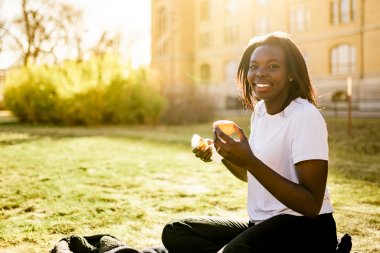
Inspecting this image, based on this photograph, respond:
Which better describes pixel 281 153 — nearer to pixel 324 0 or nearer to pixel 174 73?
pixel 324 0

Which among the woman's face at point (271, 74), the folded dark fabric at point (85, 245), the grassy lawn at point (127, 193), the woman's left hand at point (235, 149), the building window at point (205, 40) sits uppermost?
the building window at point (205, 40)

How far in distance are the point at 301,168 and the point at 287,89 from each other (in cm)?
52

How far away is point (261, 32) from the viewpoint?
40312mm

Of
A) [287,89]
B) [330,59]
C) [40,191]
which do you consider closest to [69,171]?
[40,191]

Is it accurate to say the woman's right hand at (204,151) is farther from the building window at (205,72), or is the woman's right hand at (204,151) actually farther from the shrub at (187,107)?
the building window at (205,72)

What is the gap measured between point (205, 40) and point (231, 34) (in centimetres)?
405

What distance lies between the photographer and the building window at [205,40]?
46.1 metres

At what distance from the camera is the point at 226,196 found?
542 cm

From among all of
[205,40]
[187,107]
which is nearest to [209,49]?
[205,40]

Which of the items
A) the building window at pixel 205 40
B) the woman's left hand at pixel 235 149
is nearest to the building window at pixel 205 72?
the building window at pixel 205 40

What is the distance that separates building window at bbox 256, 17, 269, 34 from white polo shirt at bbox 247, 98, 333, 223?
3861 centimetres

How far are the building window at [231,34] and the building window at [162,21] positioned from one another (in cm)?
899

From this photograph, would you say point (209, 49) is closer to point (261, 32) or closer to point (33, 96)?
point (261, 32)

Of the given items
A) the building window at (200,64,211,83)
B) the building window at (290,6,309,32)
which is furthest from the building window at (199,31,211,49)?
the building window at (290,6,309,32)
